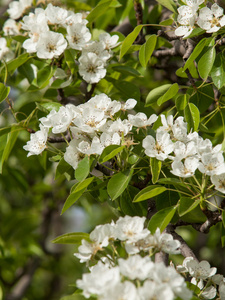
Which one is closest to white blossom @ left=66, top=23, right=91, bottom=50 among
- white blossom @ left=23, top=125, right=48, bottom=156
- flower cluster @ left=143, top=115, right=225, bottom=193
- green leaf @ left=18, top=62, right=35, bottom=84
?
green leaf @ left=18, top=62, right=35, bottom=84

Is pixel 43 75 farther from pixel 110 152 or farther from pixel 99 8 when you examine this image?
pixel 110 152

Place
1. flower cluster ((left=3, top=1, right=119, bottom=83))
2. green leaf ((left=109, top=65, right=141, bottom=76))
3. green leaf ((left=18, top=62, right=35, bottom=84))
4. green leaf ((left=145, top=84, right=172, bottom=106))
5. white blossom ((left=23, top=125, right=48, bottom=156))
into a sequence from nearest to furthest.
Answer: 1. white blossom ((left=23, top=125, right=48, bottom=156))
2. green leaf ((left=145, top=84, right=172, bottom=106))
3. flower cluster ((left=3, top=1, right=119, bottom=83))
4. green leaf ((left=109, top=65, right=141, bottom=76))
5. green leaf ((left=18, top=62, right=35, bottom=84))

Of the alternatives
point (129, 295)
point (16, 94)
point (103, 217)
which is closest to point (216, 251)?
point (103, 217)

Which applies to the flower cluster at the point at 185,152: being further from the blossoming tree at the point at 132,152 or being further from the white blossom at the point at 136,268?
the white blossom at the point at 136,268

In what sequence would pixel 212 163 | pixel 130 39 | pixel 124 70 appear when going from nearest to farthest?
pixel 212 163, pixel 130 39, pixel 124 70

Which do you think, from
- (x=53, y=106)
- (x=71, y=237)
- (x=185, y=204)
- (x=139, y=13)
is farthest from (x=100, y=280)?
(x=139, y=13)

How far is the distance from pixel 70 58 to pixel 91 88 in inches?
8.2

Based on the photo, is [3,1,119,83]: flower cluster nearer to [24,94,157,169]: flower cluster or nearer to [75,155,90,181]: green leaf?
[24,94,157,169]: flower cluster

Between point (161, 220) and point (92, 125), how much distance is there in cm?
40

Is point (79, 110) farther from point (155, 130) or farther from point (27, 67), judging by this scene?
point (27, 67)

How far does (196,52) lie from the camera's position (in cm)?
180

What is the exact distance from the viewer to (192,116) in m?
1.77

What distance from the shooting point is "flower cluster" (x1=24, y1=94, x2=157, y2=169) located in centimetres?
159

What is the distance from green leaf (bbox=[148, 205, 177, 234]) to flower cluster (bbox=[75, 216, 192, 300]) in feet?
0.34
